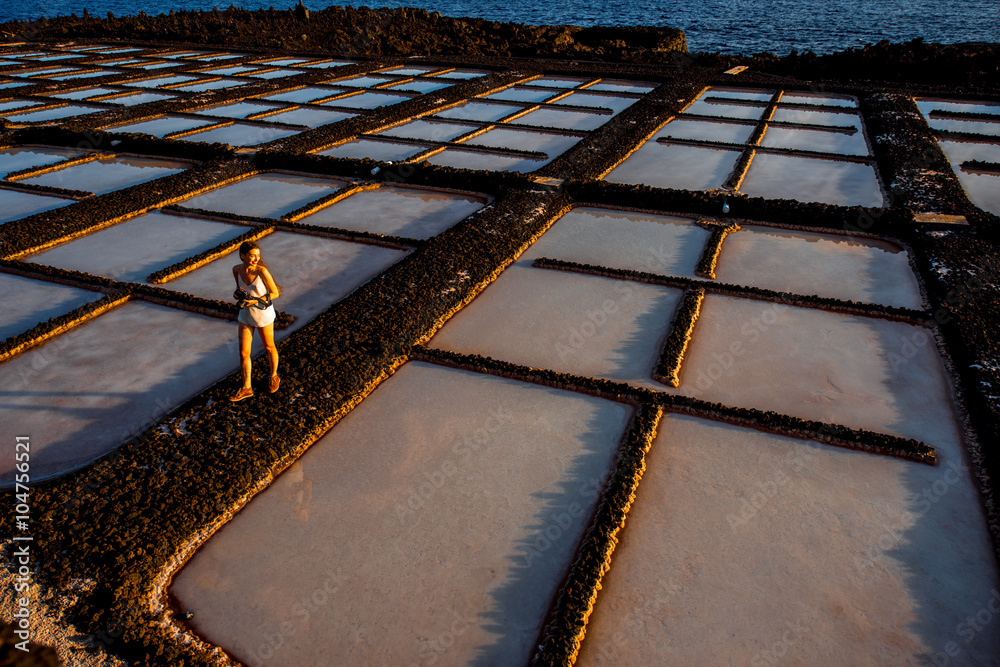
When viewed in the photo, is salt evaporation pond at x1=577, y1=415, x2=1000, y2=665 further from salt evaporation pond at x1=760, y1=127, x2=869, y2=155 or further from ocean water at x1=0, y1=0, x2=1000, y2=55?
ocean water at x1=0, y1=0, x2=1000, y2=55

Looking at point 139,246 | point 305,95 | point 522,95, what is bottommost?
point 139,246

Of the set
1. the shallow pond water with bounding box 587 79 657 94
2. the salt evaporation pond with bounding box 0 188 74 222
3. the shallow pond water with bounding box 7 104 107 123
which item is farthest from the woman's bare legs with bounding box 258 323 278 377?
the shallow pond water with bounding box 587 79 657 94

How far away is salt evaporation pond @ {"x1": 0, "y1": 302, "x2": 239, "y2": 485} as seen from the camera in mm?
3686

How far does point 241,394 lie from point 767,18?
169 ft

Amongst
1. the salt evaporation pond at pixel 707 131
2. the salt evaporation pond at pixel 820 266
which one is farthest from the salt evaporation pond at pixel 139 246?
the salt evaporation pond at pixel 707 131

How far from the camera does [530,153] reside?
9.20m

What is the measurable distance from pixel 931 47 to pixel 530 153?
Answer: 573 inches

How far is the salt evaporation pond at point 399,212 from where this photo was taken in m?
6.83

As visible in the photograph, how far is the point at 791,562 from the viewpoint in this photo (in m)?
2.96

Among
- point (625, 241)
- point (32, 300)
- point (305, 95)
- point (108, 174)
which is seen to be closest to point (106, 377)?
point (32, 300)

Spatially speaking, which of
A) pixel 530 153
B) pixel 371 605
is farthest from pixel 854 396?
pixel 530 153

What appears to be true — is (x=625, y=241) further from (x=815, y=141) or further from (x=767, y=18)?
(x=767, y=18)

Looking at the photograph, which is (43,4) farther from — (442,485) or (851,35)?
(442,485)

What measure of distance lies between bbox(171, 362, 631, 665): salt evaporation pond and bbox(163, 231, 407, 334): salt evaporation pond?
1.62m
